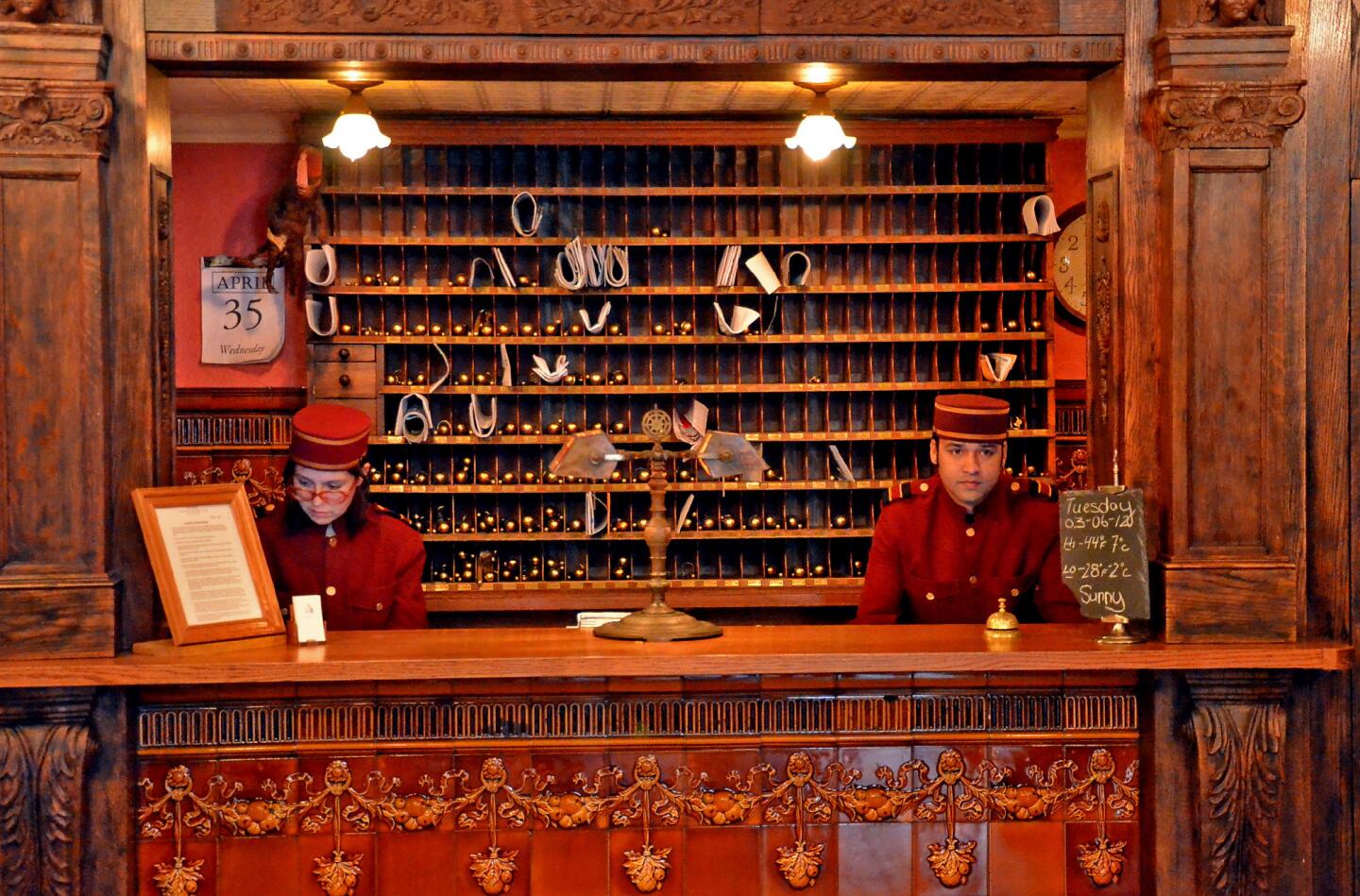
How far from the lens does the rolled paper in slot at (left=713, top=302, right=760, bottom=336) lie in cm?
602

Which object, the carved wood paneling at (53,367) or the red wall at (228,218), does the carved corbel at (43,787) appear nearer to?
the carved wood paneling at (53,367)

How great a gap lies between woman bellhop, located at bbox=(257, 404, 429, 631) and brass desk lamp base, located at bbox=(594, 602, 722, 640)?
39.4 inches

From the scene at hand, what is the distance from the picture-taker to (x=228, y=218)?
249 inches

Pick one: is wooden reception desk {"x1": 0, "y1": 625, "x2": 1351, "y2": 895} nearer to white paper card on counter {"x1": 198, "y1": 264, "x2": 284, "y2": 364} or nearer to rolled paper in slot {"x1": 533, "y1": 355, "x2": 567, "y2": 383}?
rolled paper in slot {"x1": 533, "y1": 355, "x2": 567, "y2": 383}

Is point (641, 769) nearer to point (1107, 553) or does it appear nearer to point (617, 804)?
point (617, 804)

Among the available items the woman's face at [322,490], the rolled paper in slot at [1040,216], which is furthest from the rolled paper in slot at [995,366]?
the woman's face at [322,490]

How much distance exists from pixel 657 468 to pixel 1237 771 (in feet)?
4.83

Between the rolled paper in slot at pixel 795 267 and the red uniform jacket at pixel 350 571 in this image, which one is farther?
the rolled paper in slot at pixel 795 267

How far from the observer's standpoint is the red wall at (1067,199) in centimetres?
659

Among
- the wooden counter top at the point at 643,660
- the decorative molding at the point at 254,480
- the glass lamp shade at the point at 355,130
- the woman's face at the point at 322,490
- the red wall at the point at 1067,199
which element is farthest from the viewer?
the red wall at the point at 1067,199

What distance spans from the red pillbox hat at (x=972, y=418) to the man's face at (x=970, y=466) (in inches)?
1.4

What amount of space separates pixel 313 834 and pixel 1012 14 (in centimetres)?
247

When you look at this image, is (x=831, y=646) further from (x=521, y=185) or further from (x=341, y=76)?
(x=521, y=185)

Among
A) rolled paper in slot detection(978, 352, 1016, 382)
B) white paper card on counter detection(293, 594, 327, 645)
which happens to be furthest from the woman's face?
rolled paper in slot detection(978, 352, 1016, 382)
